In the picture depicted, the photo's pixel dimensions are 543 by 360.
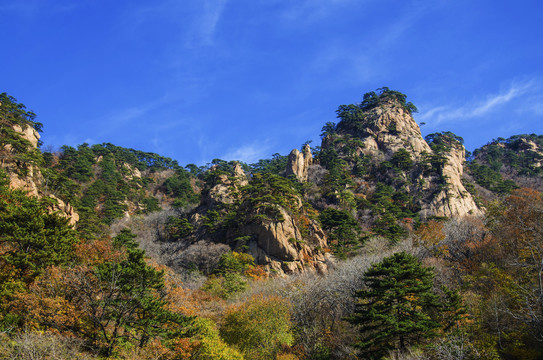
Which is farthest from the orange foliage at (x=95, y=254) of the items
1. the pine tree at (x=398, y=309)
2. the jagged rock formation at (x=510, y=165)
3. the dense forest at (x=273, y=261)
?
the jagged rock formation at (x=510, y=165)

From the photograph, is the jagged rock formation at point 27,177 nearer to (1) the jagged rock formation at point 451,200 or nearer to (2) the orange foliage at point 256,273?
(2) the orange foliage at point 256,273

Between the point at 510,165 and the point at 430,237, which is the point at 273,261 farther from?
the point at 510,165

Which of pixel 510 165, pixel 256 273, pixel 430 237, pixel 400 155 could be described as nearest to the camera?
pixel 430 237

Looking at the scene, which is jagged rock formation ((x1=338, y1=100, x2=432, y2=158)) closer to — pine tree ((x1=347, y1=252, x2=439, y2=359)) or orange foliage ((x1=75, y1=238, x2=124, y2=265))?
pine tree ((x1=347, y1=252, x2=439, y2=359))

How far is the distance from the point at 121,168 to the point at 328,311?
224ft

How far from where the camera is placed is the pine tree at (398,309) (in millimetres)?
21266

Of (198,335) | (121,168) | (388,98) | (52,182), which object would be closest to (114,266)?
(198,335)

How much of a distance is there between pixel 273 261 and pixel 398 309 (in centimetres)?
2383

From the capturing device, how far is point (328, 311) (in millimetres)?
31547

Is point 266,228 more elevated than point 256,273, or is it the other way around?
point 266,228

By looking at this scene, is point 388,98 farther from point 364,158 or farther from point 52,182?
point 52,182

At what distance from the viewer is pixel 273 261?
4478 centimetres

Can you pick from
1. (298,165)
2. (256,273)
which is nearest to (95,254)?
(256,273)

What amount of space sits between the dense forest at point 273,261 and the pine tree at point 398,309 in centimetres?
12
